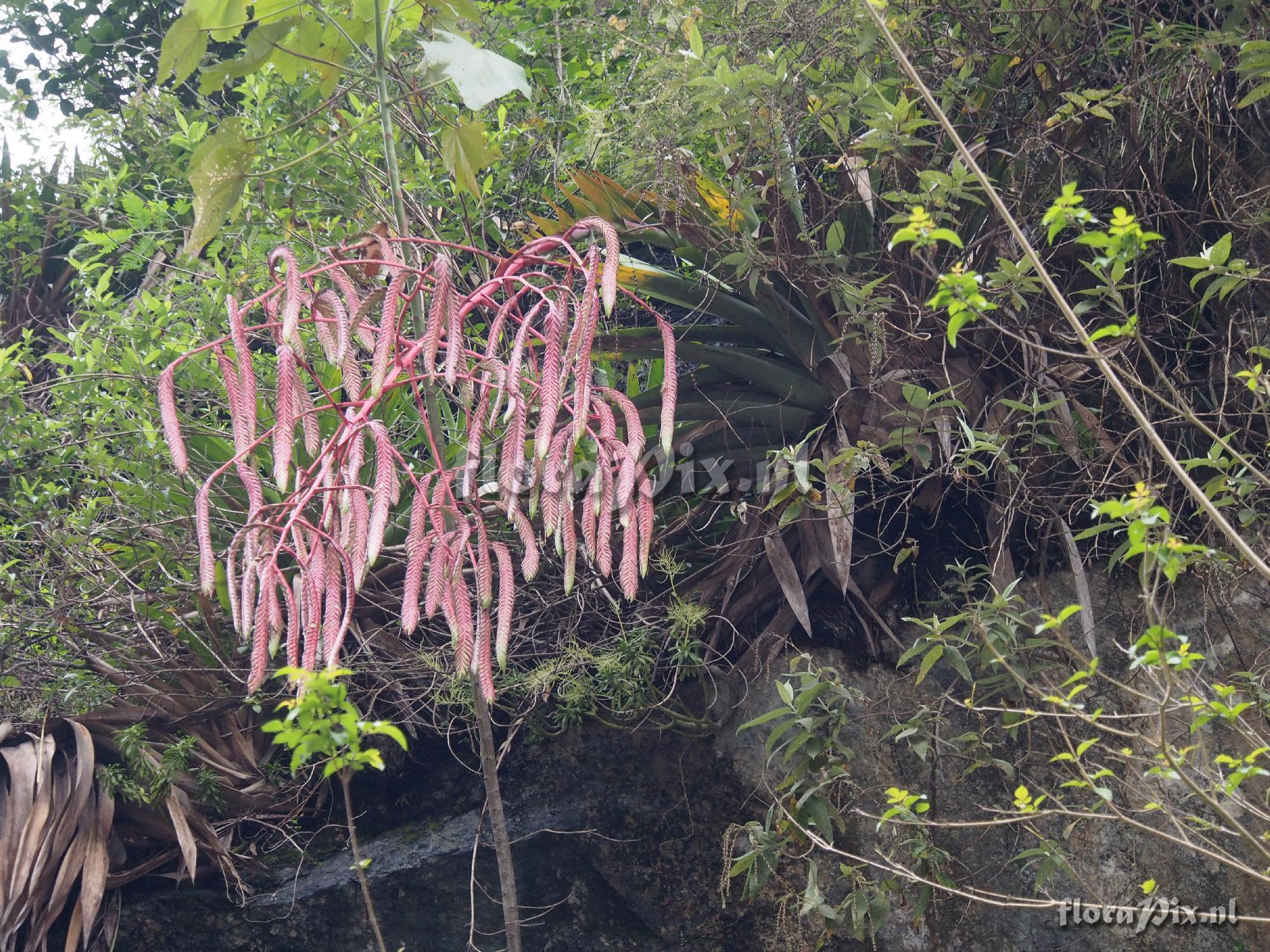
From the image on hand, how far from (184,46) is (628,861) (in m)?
2.26

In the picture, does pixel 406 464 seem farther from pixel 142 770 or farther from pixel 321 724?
pixel 142 770

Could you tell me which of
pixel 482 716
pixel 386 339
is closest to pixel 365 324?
pixel 386 339

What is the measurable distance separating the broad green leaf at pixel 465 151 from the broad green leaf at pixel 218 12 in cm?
43

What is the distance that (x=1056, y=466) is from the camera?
2760 millimetres

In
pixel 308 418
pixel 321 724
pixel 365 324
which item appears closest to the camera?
pixel 321 724

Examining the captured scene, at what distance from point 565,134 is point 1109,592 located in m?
2.52

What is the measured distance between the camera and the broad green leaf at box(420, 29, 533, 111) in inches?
65.4

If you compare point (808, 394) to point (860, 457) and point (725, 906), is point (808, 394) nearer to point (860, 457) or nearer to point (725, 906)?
point (860, 457)

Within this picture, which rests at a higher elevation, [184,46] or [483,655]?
[184,46]

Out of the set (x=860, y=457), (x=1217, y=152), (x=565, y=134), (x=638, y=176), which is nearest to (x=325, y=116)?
(x=565, y=134)

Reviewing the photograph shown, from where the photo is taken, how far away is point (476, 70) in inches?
67.1

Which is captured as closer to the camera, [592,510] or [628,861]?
[592,510]

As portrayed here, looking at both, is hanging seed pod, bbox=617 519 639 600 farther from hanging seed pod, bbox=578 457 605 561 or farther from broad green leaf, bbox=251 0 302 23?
broad green leaf, bbox=251 0 302 23

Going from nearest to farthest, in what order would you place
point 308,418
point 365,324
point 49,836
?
point 308,418
point 365,324
point 49,836
